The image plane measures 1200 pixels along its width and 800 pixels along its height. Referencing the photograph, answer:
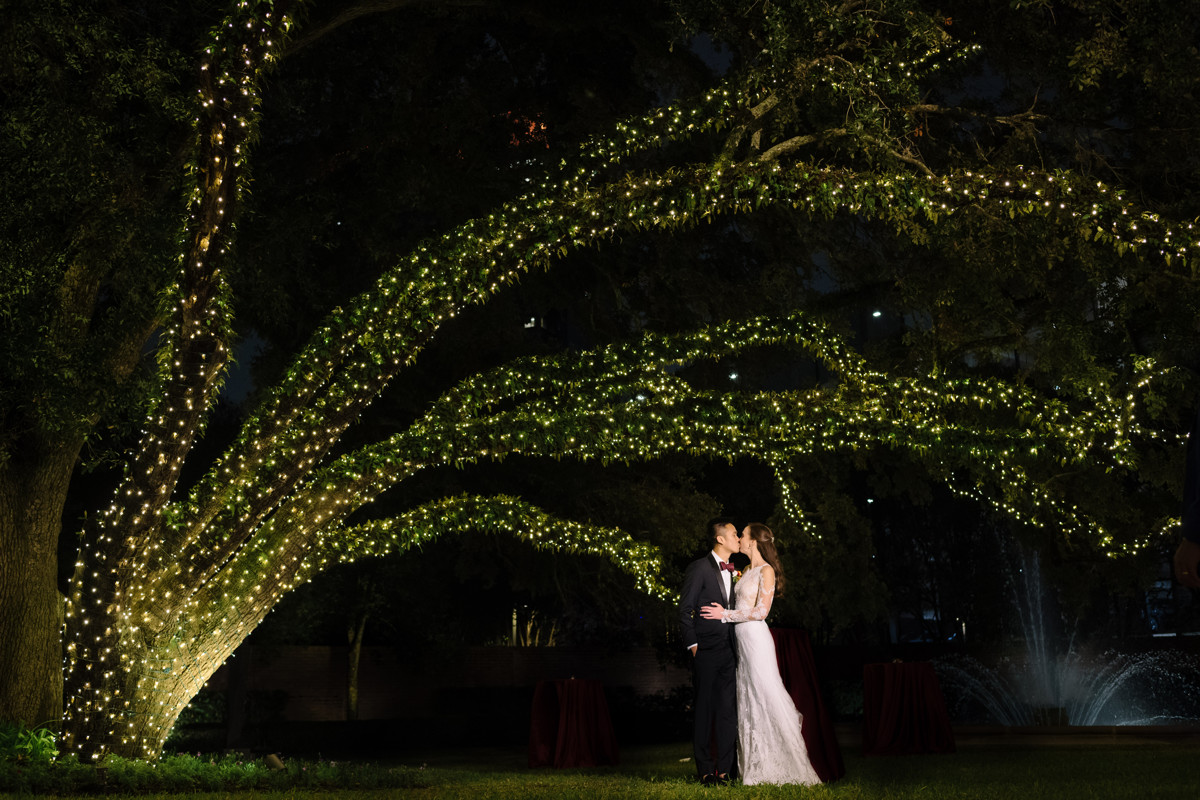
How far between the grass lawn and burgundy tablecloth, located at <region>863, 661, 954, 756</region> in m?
0.29

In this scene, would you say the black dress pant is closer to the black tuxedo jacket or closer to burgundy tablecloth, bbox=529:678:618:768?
the black tuxedo jacket

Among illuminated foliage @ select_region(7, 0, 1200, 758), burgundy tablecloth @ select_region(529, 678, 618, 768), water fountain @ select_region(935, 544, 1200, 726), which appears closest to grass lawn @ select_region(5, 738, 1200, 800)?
burgundy tablecloth @ select_region(529, 678, 618, 768)

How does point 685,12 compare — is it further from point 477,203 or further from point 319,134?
point 319,134

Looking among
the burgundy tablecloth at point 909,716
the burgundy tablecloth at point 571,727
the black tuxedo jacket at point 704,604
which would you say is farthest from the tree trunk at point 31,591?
the burgundy tablecloth at point 909,716

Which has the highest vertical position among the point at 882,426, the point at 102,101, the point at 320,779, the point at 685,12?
the point at 685,12

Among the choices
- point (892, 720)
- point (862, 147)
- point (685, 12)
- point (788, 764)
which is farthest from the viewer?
point (892, 720)

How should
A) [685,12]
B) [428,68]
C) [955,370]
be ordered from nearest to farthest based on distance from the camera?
[685,12], [428,68], [955,370]

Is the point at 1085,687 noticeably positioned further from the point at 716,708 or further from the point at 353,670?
the point at 716,708

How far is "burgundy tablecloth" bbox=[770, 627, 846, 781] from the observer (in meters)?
8.00

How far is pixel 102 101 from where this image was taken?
382 inches

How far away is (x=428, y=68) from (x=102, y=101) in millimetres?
4125

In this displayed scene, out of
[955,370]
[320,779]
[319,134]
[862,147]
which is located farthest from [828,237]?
[320,779]

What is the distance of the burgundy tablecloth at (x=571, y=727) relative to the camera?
11.1m

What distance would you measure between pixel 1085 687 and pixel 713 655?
17.5 metres
